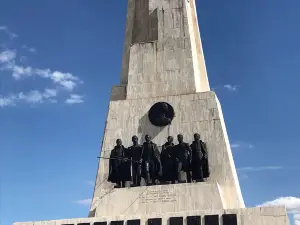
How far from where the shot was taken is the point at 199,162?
14305 millimetres

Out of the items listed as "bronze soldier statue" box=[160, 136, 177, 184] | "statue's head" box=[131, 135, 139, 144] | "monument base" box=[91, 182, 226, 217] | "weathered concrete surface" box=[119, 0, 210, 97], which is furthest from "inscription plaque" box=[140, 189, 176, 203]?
"weathered concrete surface" box=[119, 0, 210, 97]

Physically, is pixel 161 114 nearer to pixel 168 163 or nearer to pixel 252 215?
pixel 168 163

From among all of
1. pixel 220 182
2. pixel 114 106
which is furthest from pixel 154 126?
pixel 220 182

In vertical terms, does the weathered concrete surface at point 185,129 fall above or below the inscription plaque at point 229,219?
above

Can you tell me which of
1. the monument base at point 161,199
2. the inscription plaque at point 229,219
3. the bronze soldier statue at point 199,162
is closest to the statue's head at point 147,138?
the bronze soldier statue at point 199,162

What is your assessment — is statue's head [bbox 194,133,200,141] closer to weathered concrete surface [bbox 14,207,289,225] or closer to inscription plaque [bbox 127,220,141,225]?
weathered concrete surface [bbox 14,207,289,225]

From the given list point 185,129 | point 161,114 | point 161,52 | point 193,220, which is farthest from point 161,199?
point 161,52

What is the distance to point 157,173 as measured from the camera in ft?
47.9

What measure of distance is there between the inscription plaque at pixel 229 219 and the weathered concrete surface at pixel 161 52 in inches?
224

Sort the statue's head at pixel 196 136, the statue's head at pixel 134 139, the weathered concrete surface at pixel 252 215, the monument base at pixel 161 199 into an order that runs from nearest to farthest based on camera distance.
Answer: the weathered concrete surface at pixel 252 215
the monument base at pixel 161 199
the statue's head at pixel 196 136
the statue's head at pixel 134 139

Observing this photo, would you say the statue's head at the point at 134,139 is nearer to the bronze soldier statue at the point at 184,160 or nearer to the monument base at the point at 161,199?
the bronze soldier statue at the point at 184,160

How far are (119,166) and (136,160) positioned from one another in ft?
2.09

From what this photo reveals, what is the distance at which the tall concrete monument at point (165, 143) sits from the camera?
13091 mm

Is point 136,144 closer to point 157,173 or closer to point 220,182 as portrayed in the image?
point 157,173
